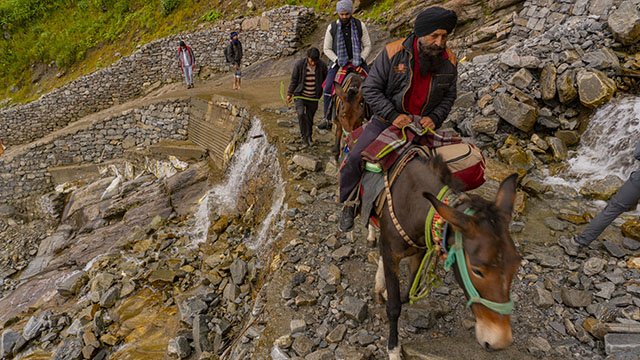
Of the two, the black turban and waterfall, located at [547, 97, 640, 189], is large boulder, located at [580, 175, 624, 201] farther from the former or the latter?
the black turban

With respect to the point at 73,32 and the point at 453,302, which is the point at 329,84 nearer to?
the point at 453,302

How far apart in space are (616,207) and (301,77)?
628 cm

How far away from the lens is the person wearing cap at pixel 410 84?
11.5 feet

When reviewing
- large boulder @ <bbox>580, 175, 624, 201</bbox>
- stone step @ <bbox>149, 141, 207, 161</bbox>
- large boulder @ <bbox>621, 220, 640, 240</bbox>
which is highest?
large boulder @ <bbox>621, 220, 640, 240</bbox>

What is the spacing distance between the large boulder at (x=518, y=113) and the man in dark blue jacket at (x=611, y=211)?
2.40m

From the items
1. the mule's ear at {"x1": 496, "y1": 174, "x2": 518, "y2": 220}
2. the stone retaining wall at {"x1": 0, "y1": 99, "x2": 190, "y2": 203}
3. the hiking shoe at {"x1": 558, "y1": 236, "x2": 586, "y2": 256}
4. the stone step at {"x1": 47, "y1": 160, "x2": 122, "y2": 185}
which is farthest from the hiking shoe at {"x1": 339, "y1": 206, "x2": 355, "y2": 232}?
the stone step at {"x1": 47, "y1": 160, "x2": 122, "y2": 185}

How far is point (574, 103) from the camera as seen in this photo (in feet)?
23.8

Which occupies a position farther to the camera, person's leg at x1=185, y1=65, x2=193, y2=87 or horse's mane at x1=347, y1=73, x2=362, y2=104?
person's leg at x1=185, y1=65, x2=193, y2=87

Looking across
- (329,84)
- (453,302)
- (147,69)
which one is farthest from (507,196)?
(147,69)

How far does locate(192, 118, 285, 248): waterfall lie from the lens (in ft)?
26.0

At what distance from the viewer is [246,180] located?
9820mm

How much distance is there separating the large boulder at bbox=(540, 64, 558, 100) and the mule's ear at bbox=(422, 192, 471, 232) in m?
6.44

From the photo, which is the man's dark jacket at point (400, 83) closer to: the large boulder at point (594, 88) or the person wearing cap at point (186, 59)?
the large boulder at point (594, 88)

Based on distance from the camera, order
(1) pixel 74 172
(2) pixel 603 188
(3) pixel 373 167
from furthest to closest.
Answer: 1. (1) pixel 74 172
2. (2) pixel 603 188
3. (3) pixel 373 167
